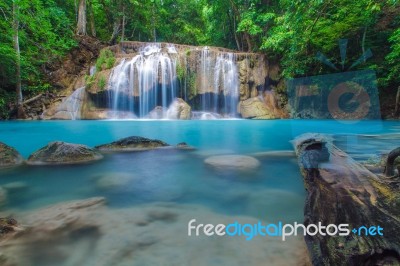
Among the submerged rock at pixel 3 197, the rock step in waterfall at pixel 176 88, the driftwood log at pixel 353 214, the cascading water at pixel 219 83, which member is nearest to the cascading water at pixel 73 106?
the rock step in waterfall at pixel 176 88

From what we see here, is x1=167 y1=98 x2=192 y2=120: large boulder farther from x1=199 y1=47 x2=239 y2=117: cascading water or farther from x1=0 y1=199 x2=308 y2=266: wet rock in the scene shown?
x1=0 y1=199 x2=308 y2=266: wet rock

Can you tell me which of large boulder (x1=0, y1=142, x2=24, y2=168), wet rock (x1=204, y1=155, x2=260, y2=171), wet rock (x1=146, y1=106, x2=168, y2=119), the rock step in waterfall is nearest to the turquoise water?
wet rock (x1=204, y1=155, x2=260, y2=171)

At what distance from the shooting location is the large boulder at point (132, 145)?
4812 mm

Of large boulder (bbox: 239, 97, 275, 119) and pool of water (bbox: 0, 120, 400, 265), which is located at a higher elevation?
large boulder (bbox: 239, 97, 275, 119)

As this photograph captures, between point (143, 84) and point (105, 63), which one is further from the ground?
point (105, 63)

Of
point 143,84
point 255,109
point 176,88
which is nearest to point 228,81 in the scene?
point 255,109

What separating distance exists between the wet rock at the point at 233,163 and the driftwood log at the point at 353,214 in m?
1.55

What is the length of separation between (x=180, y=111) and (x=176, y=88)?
1.89 m

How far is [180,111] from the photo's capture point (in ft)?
48.7

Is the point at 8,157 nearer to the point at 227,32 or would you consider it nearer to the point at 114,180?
the point at 114,180

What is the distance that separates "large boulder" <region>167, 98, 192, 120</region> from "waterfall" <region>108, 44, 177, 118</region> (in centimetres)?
66

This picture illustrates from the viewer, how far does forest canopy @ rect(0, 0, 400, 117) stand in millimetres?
10664

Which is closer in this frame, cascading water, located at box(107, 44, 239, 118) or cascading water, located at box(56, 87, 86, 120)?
cascading water, located at box(56, 87, 86, 120)

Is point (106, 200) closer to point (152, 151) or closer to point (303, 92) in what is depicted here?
point (152, 151)
